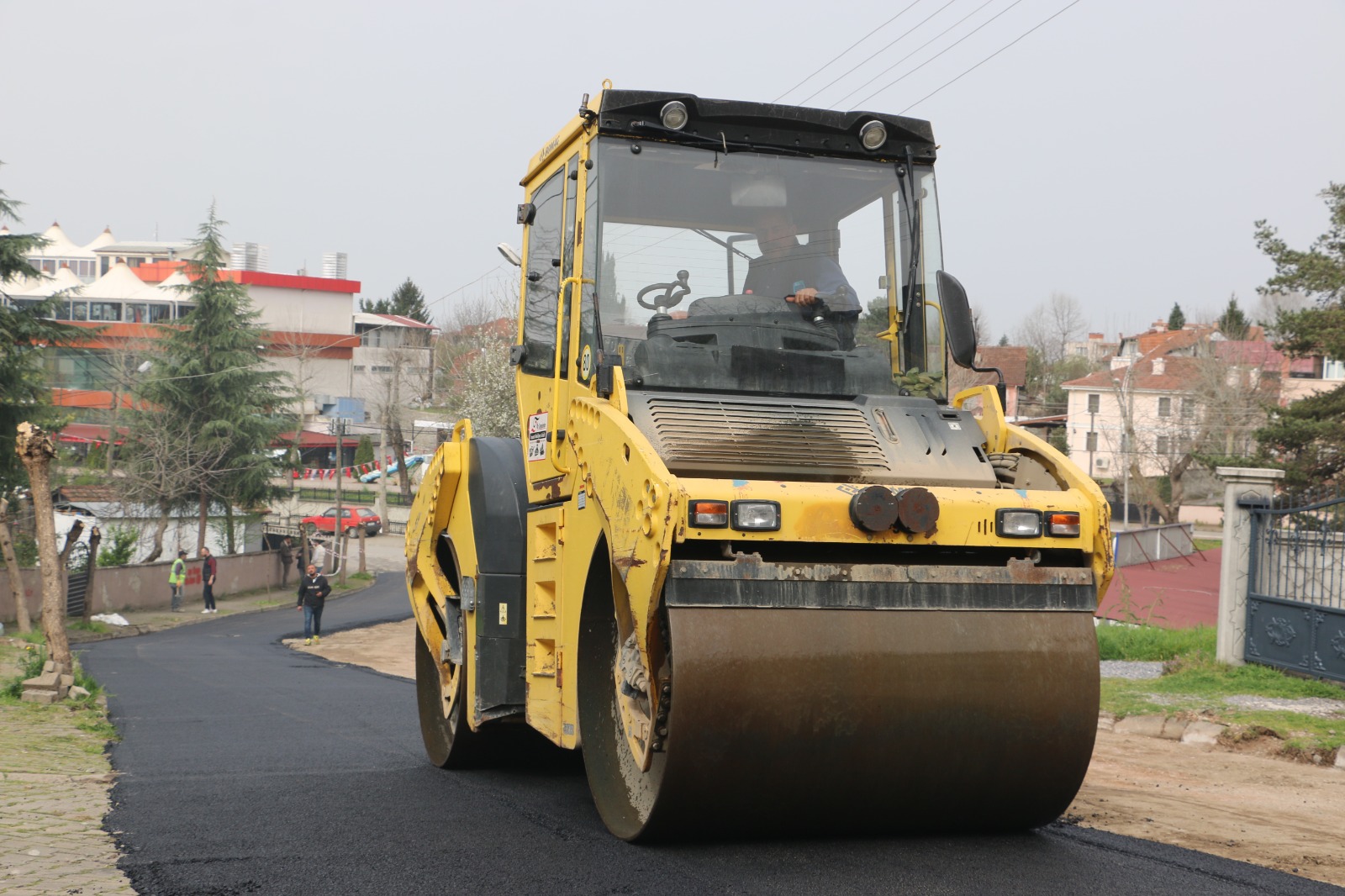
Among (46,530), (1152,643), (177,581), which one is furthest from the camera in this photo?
(177,581)

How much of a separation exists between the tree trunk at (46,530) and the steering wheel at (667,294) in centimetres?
1031

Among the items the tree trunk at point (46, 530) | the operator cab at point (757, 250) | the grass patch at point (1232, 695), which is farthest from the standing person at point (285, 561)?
the operator cab at point (757, 250)

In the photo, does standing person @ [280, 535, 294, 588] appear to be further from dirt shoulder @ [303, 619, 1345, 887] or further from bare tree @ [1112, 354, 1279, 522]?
dirt shoulder @ [303, 619, 1345, 887]

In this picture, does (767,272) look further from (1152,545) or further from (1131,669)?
(1152,545)

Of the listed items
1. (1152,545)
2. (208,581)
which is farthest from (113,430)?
(1152,545)

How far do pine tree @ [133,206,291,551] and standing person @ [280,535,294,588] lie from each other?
2350 mm

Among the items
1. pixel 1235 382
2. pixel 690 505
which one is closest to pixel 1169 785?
pixel 690 505

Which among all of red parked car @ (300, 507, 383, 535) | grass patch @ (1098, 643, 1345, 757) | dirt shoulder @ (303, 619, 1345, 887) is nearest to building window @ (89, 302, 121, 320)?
red parked car @ (300, 507, 383, 535)

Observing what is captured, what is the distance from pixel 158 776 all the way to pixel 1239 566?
9.26m

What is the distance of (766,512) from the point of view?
454cm

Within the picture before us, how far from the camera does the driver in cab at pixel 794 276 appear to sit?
578 centimetres

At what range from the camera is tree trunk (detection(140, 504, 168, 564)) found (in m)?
37.1

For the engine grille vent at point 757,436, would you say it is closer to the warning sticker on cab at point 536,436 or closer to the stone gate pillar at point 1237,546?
the warning sticker on cab at point 536,436

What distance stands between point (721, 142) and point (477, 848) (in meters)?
3.07
